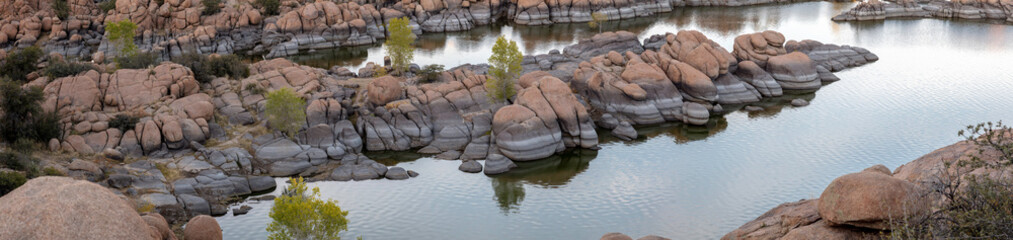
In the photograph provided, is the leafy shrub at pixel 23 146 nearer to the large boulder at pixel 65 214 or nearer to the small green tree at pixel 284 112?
the small green tree at pixel 284 112

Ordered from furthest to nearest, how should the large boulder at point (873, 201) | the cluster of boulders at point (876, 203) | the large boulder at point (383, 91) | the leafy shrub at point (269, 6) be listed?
the leafy shrub at point (269, 6)
the large boulder at point (383, 91)
the cluster of boulders at point (876, 203)
the large boulder at point (873, 201)

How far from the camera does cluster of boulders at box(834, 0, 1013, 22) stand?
10219 cm

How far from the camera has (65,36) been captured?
3438 inches

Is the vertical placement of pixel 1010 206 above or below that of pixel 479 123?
above

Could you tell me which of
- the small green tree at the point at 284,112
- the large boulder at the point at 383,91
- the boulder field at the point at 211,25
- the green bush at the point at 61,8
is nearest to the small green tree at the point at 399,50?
the large boulder at the point at 383,91

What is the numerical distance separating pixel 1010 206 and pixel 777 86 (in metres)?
45.8

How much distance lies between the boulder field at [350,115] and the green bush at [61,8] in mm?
40776

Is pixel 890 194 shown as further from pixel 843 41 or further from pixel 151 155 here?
pixel 843 41

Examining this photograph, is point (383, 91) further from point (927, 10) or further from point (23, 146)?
point (927, 10)

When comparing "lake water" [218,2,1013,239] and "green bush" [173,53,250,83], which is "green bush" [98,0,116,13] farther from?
"lake water" [218,2,1013,239]

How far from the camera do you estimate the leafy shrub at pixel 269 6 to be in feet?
311

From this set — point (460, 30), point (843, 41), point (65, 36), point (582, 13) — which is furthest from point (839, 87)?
point (65, 36)

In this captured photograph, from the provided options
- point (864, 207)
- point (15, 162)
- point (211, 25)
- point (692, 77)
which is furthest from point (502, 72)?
point (211, 25)

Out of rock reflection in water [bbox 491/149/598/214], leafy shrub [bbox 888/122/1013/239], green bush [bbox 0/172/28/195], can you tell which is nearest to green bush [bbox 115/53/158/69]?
green bush [bbox 0/172/28/195]
